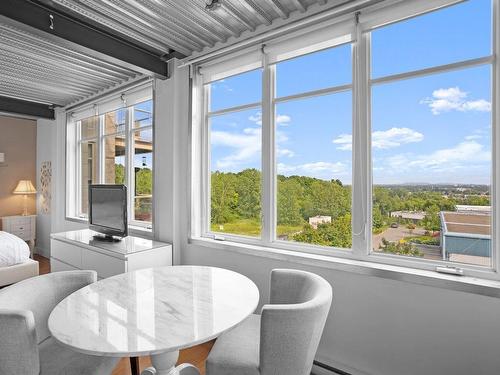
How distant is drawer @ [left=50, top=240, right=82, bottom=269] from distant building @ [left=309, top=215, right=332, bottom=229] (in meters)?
2.58

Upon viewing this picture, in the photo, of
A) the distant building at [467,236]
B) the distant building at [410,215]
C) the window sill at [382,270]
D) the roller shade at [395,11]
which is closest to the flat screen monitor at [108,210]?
the window sill at [382,270]

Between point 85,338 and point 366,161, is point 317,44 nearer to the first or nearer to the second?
point 366,161

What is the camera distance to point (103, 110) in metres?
4.56

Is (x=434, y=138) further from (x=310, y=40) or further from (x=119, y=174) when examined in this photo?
(x=119, y=174)

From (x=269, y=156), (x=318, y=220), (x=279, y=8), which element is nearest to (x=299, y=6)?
(x=279, y=8)

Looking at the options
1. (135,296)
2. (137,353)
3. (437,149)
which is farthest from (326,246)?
(137,353)

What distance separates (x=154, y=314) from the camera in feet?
4.47

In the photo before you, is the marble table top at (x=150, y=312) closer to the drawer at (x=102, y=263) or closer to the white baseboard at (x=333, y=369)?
the drawer at (x=102, y=263)

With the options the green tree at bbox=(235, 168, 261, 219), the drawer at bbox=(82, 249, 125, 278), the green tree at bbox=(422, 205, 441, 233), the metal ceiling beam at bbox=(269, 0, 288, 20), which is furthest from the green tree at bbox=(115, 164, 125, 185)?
the green tree at bbox=(422, 205, 441, 233)

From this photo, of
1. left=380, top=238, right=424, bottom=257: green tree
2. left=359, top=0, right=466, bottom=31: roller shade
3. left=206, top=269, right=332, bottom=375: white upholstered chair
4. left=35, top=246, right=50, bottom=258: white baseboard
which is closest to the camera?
left=206, top=269, right=332, bottom=375: white upholstered chair

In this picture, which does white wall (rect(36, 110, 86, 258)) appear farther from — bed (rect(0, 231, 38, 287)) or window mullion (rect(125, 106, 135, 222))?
window mullion (rect(125, 106, 135, 222))

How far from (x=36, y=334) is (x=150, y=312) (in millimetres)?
509

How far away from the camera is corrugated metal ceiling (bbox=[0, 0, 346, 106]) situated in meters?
2.26

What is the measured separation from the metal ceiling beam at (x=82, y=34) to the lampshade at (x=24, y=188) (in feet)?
13.8
